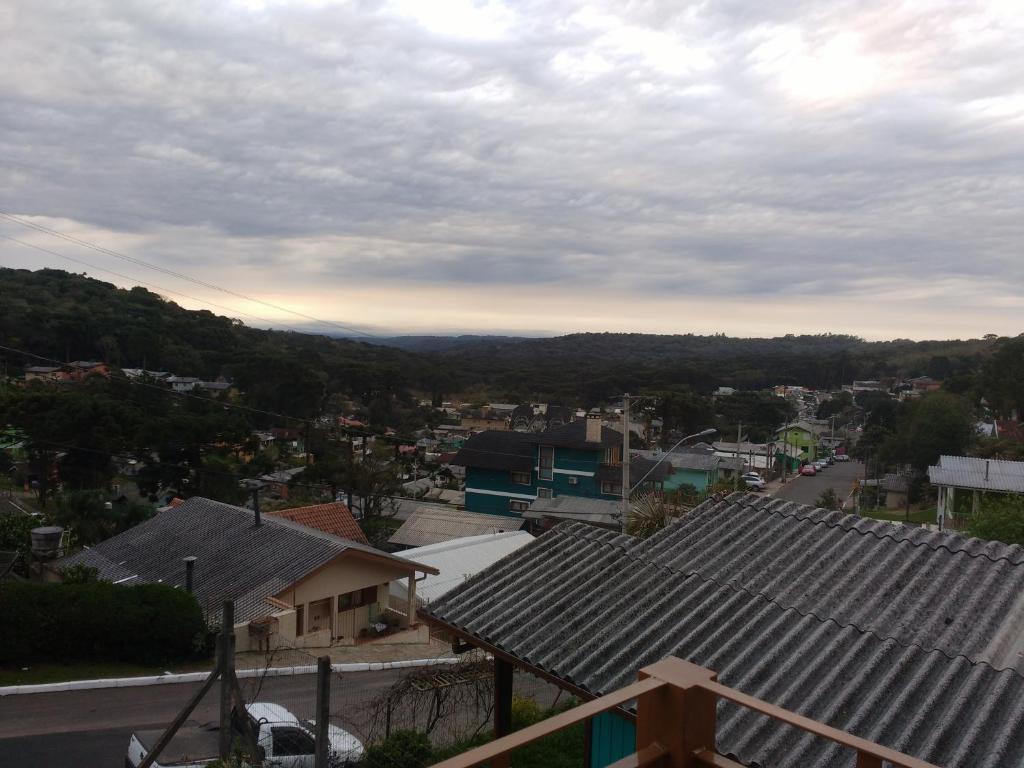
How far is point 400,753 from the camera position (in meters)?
6.21

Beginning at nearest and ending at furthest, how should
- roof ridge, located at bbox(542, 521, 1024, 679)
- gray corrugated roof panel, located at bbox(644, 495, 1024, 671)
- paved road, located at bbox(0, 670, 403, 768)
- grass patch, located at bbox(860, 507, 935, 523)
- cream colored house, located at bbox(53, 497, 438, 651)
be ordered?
roof ridge, located at bbox(542, 521, 1024, 679) → gray corrugated roof panel, located at bbox(644, 495, 1024, 671) → paved road, located at bbox(0, 670, 403, 768) → cream colored house, located at bbox(53, 497, 438, 651) → grass patch, located at bbox(860, 507, 935, 523)

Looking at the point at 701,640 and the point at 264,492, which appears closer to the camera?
the point at 701,640

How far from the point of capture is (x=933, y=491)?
29.6 meters

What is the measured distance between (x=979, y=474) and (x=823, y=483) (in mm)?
18101

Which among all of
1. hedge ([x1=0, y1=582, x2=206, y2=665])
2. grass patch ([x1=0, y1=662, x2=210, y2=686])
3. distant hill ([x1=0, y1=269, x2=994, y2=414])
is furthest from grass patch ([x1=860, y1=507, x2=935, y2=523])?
distant hill ([x1=0, y1=269, x2=994, y2=414])

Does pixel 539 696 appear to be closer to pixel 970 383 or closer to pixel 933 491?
pixel 933 491

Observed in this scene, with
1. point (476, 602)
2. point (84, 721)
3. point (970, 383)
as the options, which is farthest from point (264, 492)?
point (970, 383)

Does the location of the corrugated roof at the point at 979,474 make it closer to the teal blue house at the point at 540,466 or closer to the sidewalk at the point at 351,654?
the teal blue house at the point at 540,466

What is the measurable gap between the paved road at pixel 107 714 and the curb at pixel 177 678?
0.23ft

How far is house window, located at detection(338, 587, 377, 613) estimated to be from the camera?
13695 mm

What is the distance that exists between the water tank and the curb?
17.9ft

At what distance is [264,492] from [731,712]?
2602 centimetres

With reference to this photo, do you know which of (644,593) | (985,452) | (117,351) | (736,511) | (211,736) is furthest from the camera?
(117,351)

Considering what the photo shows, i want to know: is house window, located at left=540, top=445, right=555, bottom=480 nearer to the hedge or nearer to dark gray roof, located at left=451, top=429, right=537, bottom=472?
dark gray roof, located at left=451, top=429, right=537, bottom=472
